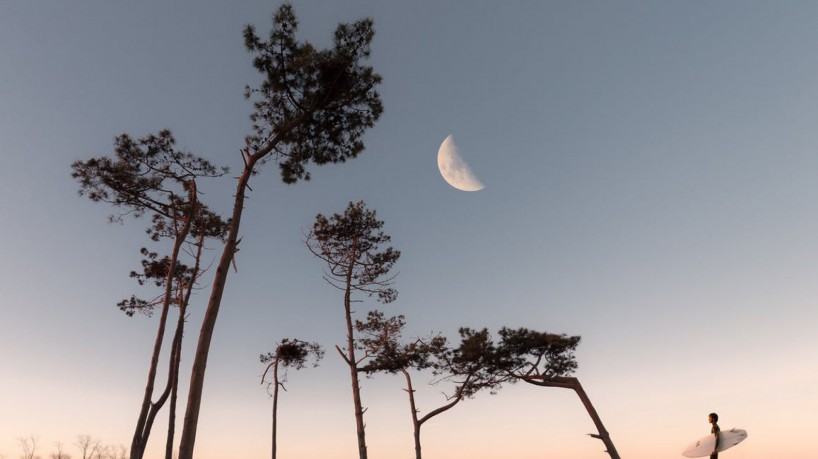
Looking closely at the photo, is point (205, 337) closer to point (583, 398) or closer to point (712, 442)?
point (712, 442)

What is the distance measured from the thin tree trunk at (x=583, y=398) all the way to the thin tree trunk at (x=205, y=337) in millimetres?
15905

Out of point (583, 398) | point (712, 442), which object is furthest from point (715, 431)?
point (583, 398)

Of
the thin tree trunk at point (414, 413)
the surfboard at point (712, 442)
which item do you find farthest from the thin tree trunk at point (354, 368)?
the surfboard at point (712, 442)

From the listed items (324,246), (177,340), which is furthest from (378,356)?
(177,340)

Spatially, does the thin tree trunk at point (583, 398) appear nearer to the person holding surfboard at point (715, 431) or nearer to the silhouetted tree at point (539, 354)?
the silhouetted tree at point (539, 354)

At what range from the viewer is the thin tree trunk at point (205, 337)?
25.5 ft

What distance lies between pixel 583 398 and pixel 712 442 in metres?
13.6

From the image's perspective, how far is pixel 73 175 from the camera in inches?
576

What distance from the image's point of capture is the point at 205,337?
28.3ft

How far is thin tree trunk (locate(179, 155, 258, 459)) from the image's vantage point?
7770 mm

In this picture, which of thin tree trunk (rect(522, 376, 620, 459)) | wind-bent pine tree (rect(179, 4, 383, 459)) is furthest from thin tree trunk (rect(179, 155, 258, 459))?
thin tree trunk (rect(522, 376, 620, 459))

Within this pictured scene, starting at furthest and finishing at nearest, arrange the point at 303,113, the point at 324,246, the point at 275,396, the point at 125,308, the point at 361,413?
1. the point at 275,396
2. the point at 324,246
3. the point at 125,308
4. the point at 361,413
5. the point at 303,113

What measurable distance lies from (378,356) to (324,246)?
621cm

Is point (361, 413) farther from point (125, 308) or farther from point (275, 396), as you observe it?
point (125, 308)
